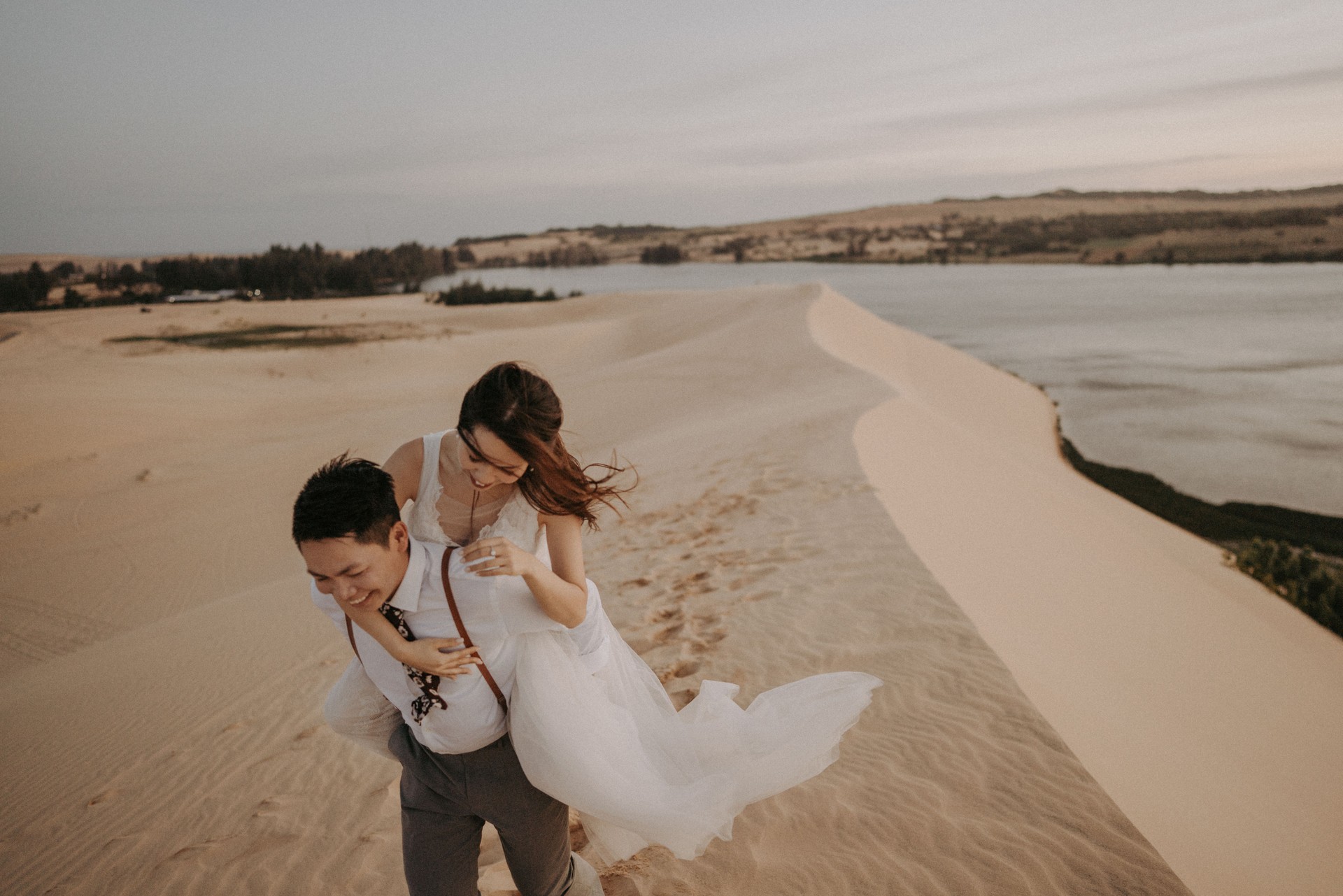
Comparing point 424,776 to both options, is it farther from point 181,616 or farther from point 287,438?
point 287,438

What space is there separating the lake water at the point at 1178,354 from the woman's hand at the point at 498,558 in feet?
45.1

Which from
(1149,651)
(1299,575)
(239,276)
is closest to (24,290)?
(239,276)

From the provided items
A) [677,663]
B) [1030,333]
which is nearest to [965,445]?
[677,663]

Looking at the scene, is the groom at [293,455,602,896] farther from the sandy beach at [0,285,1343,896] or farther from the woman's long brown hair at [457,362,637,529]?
the sandy beach at [0,285,1343,896]

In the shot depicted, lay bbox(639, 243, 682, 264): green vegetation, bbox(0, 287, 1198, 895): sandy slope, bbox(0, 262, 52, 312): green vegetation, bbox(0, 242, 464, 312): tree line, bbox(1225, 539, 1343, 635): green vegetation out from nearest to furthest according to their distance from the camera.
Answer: bbox(0, 287, 1198, 895): sandy slope → bbox(1225, 539, 1343, 635): green vegetation → bbox(0, 262, 52, 312): green vegetation → bbox(0, 242, 464, 312): tree line → bbox(639, 243, 682, 264): green vegetation

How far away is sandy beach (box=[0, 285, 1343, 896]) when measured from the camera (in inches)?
131

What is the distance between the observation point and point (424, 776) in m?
2.04

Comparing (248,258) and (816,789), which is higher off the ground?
(248,258)

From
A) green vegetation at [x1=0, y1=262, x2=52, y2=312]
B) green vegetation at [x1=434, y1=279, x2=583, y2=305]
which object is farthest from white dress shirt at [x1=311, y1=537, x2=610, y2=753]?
green vegetation at [x1=0, y1=262, x2=52, y2=312]

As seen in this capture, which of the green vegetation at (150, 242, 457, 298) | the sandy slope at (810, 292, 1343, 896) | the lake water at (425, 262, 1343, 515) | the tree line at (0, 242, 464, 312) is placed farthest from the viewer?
the green vegetation at (150, 242, 457, 298)

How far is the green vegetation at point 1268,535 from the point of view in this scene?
8.43 m

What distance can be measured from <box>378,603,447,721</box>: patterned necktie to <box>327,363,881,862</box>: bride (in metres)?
0.08

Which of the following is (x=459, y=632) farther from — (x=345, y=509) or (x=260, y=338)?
(x=260, y=338)

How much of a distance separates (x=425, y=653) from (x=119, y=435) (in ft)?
60.2
